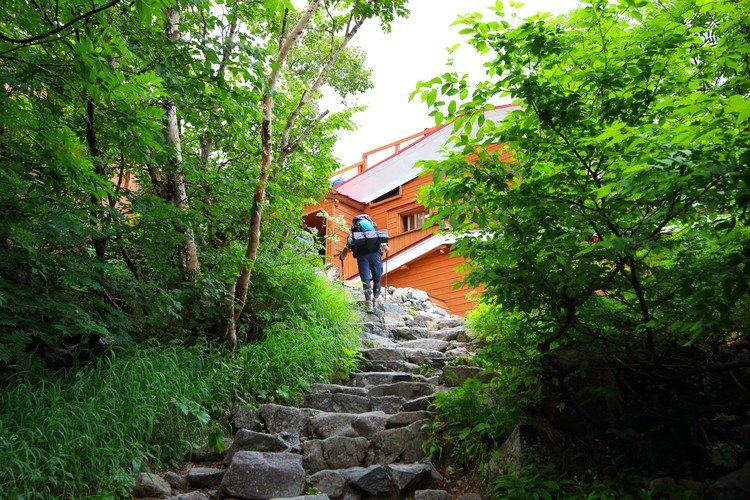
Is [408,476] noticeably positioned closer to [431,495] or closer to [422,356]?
[431,495]

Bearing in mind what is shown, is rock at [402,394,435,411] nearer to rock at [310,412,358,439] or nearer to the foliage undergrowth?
rock at [310,412,358,439]

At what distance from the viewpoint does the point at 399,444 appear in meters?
4.43

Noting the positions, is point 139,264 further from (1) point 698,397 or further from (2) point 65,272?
(1) point 698,397

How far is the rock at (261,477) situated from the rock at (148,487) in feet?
1.38

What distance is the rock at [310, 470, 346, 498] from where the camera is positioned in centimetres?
396

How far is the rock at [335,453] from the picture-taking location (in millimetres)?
4359

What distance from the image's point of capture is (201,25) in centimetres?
627

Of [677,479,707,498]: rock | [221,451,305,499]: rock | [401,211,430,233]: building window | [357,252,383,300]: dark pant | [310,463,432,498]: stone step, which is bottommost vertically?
[310,463,432,498]: stone step

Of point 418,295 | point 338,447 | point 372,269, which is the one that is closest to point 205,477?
point 338,447

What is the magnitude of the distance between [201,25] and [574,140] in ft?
16.7

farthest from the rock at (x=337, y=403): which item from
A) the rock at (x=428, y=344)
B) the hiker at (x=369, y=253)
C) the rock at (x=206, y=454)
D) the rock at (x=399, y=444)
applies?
the hiker at (x=369, y=253)

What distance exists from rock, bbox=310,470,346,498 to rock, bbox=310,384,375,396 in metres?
1.53

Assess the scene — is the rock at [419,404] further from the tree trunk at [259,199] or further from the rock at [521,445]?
the tree trunk at [259,199]

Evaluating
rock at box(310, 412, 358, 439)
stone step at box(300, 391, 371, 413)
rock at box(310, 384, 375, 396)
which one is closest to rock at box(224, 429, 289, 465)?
rock at box(310, 412, 358, 439)
